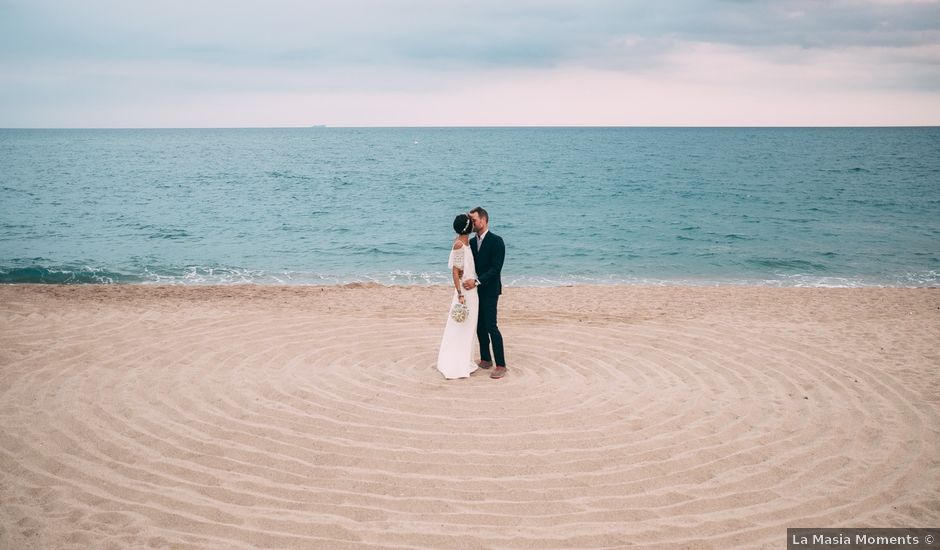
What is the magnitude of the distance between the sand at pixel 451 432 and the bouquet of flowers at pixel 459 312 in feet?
2.67

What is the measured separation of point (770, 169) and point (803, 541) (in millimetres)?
56491

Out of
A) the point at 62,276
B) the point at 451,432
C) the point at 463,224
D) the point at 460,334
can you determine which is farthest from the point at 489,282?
the point at 62,276

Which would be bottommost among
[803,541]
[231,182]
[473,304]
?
[803,541]

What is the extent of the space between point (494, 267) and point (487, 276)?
0.48 ft

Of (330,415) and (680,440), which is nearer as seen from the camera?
(680,440)

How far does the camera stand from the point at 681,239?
2325 centimetres

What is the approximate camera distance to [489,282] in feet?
24.1

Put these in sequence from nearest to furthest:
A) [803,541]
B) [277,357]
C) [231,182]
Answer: [803,541] → [277,357] → [231,182]

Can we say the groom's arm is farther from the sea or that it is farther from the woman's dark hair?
the sea

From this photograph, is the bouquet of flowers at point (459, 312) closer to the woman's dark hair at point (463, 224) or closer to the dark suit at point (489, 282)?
the dark suit at point (489, 282)

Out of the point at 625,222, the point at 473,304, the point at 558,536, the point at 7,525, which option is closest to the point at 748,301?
the point at 473,304

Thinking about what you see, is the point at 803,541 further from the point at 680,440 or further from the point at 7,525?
the point at 7,525

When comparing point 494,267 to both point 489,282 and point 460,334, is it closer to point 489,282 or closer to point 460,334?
point 489,282

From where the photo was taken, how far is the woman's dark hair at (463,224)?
6.86m
